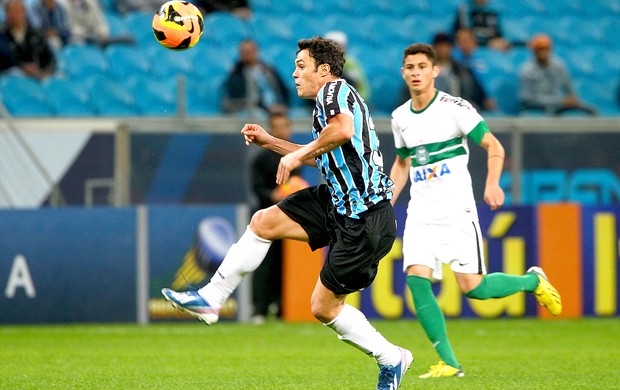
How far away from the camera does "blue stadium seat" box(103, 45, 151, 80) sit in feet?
48.6

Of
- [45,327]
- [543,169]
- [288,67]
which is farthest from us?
[288,67]

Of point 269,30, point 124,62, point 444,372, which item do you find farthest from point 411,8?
point 444,372

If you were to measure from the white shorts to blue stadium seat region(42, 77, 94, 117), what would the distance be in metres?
6.64

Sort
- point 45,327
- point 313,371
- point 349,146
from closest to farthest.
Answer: point 349,146 → point 313,371 → point 45,327

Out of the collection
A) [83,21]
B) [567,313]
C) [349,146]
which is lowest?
[567,313]

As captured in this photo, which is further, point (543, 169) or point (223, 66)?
point (223, 66)

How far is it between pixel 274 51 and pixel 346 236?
9849mm

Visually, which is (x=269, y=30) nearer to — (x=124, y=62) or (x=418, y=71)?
(x=124, y=62)

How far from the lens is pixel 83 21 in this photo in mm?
15148

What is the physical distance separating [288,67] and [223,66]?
0.86 meters

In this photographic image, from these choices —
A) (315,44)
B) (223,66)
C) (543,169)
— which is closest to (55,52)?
(223,66)

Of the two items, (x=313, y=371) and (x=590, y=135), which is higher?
(x=590, y=135)

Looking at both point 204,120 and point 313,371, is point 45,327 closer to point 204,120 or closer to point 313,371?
point 204,120

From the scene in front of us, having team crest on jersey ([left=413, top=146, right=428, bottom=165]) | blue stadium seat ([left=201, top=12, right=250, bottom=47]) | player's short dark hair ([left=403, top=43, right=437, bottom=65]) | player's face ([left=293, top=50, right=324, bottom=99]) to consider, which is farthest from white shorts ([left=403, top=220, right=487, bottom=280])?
blue stadium seat ([left=201, top=12, right=250, bottom=47])
